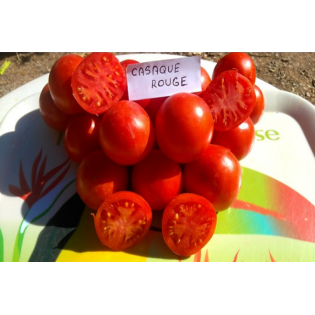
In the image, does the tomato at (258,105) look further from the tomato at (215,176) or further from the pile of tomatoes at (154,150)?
the tomato at (215,176)

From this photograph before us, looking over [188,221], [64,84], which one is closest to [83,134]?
[64,84]

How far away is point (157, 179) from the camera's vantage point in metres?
1.13

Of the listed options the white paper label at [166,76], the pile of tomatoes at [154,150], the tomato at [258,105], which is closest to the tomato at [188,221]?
the pile of tomatoes at [154,150]

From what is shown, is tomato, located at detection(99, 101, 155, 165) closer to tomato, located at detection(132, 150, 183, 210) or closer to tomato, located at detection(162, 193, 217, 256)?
tomato, located at detection(132, 150, 183, 210)

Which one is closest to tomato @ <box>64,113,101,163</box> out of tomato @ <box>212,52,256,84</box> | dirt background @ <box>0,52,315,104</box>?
tomato @ <box>212,52,256,84</box>

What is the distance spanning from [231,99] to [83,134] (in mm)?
553

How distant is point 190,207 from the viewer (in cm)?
109

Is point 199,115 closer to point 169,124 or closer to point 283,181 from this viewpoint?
point 169,124

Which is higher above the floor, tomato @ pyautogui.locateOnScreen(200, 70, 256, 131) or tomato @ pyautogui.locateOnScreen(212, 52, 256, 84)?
tomato @ pyautogui.locateOnScreen(212, 52, 256, 84)

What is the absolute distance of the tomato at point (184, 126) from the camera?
3.49 ft

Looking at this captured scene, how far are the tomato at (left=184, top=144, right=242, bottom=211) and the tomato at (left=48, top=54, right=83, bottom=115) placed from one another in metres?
0.50

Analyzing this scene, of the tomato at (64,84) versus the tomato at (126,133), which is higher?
the tomato at (64,84)

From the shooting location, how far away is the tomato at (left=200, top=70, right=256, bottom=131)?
1.16 m

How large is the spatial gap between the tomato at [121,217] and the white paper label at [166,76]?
1.21ft
